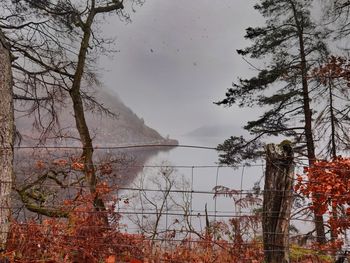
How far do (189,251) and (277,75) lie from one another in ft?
30.3

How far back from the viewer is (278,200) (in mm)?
3373

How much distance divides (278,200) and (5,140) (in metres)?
3.22

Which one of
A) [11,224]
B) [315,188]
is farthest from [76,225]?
[315,188]

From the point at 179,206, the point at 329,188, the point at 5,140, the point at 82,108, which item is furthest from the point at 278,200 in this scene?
the point at 179,206

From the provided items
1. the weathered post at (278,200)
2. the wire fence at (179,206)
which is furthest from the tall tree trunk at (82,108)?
the weathered post at (278,200)

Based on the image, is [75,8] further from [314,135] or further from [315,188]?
[314,135]

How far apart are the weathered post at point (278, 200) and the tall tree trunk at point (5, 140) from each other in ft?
9.77

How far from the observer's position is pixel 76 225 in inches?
194

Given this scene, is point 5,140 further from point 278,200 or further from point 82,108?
point 82,108

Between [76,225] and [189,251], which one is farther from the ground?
[76,225]

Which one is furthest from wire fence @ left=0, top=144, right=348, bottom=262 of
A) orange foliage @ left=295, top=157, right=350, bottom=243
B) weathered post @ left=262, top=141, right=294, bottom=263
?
orange foliage @ left=295, top=157, right=350, bottom=243

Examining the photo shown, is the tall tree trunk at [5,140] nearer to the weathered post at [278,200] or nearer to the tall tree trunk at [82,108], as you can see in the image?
the weathered post at [278,200]

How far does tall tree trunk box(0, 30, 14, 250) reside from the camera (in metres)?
4.24

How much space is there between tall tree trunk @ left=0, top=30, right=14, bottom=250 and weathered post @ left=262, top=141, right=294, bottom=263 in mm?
2979
